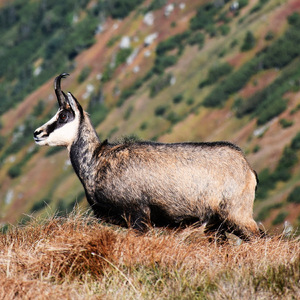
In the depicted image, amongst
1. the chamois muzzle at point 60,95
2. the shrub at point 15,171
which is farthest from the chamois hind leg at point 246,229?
the shrub at point 15,171

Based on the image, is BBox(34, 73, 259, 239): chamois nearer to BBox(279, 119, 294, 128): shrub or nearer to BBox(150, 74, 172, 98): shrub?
BBox(279, 119, 294, 128): shrub

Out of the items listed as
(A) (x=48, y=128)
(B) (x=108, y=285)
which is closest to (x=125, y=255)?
(B) (x=108, y=285)

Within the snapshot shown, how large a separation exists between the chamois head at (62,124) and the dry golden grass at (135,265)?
94.1 inches

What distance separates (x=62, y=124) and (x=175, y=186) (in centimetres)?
264

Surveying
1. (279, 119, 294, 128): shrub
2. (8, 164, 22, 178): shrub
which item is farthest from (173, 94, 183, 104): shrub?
(8, 164, 22, 178): shrub

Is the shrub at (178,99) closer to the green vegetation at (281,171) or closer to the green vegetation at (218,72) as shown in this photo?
the green vegetation at (218,72)

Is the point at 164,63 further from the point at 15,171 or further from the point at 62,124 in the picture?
the point at 62,124

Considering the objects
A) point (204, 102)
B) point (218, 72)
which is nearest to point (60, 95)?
point (204, 102)

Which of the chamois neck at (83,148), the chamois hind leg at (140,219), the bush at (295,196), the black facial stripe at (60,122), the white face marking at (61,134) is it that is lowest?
the bush at (295,196)

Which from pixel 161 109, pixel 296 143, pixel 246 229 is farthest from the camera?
pixel 161 109

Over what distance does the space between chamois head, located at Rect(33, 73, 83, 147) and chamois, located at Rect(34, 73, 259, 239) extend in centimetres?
102

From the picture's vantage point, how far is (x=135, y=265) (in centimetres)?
835

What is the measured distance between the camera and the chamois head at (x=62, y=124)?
11.7m

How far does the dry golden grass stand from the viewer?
24.2 feet
